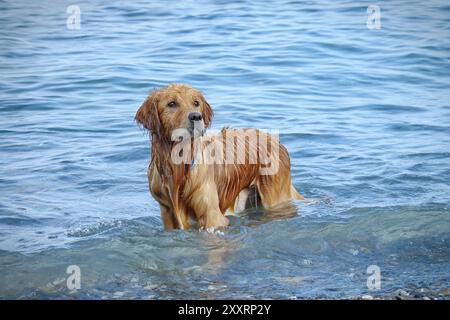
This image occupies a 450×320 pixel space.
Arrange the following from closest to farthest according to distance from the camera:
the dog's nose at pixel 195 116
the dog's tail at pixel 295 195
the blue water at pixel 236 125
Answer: the dog's nose at pixel 195 116 → the blue water at pixel 236 125 → the dog's tail at pixel 295 195

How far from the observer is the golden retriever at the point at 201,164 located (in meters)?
7.80

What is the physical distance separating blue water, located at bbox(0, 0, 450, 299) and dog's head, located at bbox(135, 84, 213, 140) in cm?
112

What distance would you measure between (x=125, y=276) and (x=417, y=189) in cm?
420

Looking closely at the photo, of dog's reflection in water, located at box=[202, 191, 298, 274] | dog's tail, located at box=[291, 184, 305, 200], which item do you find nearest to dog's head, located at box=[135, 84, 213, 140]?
dog's reflection in water, located at box=[202, 191, 298, 274]

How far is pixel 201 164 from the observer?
8070 millimetres

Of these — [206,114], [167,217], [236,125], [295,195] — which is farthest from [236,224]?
[236,125]

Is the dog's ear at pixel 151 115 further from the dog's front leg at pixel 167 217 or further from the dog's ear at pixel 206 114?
the dog's front leg at pixel 167 217

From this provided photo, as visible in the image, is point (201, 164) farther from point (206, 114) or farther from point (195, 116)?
point (195, 116)

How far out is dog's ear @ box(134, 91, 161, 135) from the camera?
25.6ft

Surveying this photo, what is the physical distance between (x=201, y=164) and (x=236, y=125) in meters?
5.00

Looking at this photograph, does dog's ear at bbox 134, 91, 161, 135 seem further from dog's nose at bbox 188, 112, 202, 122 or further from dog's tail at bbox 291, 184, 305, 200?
→ dog's tail at bbox 291, 184, 305, 200

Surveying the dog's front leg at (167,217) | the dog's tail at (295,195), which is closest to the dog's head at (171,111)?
the dog's front leg at (167,217)

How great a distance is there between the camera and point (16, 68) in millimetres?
16297
